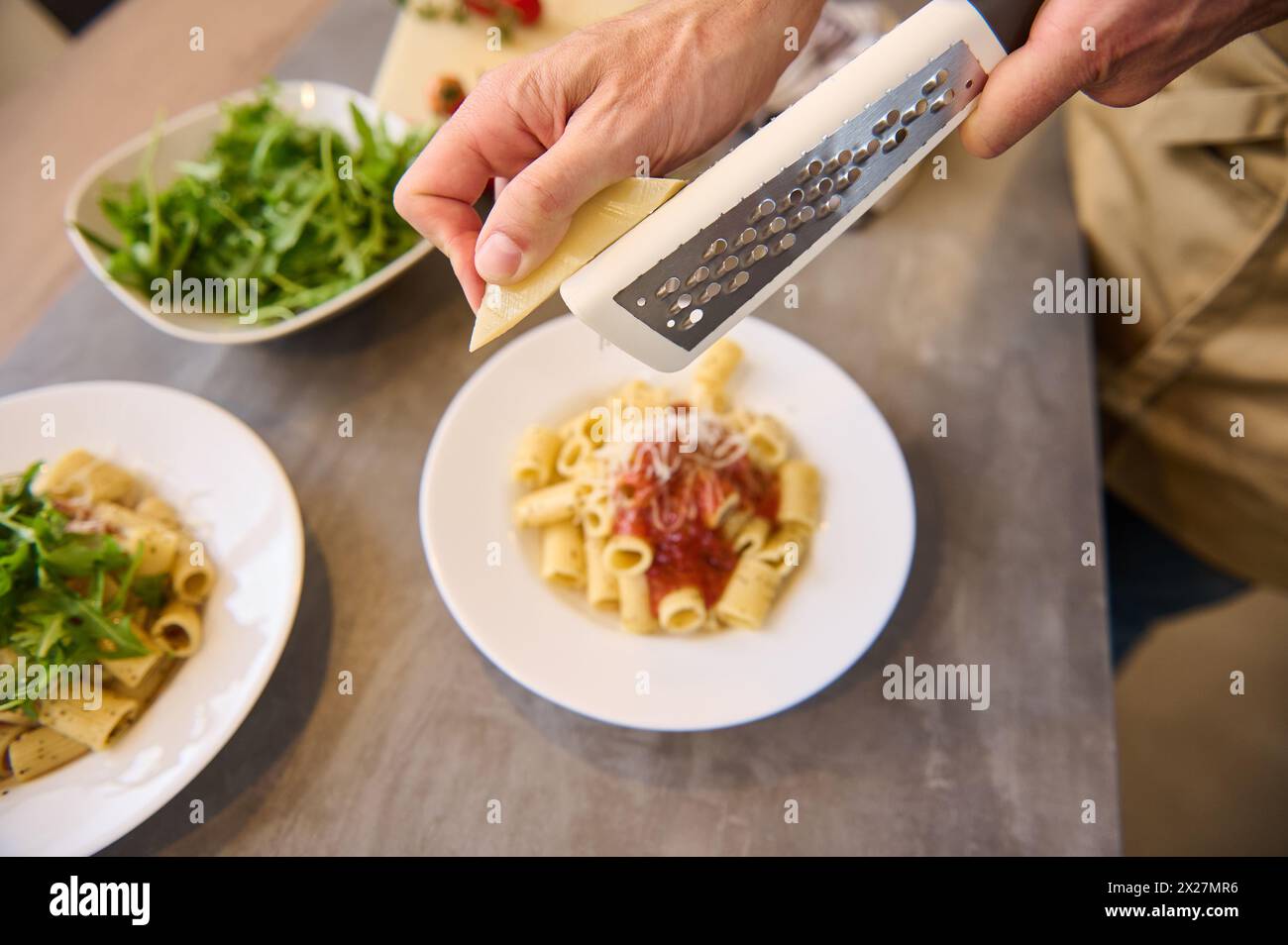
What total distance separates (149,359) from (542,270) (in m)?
1.02

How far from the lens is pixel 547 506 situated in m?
1.33

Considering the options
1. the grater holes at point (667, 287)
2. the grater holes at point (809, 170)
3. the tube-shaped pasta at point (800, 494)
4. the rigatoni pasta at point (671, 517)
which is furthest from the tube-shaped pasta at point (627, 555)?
the grater holes at point (809, 170)

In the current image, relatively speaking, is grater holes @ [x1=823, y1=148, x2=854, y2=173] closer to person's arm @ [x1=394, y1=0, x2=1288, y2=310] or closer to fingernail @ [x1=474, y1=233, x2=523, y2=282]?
person's arm @ [x1=394, y1=0, x2=1288, y2=310]

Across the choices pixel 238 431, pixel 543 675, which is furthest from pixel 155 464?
pixel 543 675

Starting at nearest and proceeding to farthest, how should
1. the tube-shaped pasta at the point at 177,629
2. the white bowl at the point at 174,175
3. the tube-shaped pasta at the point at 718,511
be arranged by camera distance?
1. the tube-shaped pasta at the point at 177,629
2. the tube-shaped pasta at the point at 718,511
3. the white bowl at the point at 174,175

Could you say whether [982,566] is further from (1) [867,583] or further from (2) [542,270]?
(2) [542,270]

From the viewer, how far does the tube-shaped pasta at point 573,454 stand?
54.8 inches

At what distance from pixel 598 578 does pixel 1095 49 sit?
0.97 m

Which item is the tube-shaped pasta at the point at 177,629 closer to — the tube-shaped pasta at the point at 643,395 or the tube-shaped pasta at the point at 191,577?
the tube-shaped pasta at the point at 191,577

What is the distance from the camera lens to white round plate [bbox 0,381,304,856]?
1104mm

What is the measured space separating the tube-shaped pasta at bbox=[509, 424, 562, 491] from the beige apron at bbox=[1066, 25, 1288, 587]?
1189mm

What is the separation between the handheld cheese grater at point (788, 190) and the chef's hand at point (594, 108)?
14 cm

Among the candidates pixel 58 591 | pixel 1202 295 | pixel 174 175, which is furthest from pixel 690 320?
pixel 174 175
